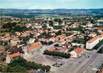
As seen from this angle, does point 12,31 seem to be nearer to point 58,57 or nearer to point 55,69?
point 58,57

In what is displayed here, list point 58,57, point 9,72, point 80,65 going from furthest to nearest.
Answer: point 58,57
point 80,65
point 9,72

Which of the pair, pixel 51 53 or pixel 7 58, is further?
pixel 51 53

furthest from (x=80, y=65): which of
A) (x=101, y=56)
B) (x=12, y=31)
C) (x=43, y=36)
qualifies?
(x=12, y=31)

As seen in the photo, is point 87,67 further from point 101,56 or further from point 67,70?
point 101,56

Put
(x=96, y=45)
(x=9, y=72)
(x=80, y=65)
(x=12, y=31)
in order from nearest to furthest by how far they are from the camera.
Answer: (x=9, y=72), (x=80, y=65), (x=96, y=45), (x=12, y=31)

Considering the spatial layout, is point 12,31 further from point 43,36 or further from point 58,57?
point 58,57

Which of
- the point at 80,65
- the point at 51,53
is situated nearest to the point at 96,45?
the point at 51,53

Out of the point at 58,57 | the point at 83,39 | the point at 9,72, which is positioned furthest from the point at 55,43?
the point at 9,72

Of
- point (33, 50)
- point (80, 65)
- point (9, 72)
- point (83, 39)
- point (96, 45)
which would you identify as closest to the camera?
point (9, 72)

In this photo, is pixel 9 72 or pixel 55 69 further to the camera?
pixel 55 69

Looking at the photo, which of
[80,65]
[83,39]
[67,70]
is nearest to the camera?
[67,70]
